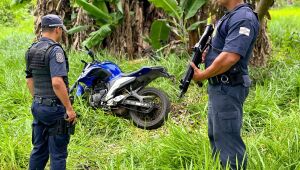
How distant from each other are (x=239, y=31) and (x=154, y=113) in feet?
9.16

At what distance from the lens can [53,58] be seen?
3838 millimetres

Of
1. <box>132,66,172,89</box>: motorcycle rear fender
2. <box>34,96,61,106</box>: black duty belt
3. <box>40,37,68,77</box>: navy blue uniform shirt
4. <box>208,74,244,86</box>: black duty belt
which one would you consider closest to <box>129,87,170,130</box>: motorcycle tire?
<box>132,66,172,89</box>: motorcycle rear fender

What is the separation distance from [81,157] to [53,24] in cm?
176

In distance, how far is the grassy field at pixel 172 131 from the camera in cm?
393

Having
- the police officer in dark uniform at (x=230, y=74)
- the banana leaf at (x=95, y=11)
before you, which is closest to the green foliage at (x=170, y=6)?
the banana leaf at (x=95, y=11)

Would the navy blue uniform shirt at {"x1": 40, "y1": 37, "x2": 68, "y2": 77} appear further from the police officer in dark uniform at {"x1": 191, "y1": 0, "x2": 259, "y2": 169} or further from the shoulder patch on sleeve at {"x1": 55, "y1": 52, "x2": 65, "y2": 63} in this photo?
the police officer in dark uniform at {"x1": 191, "y1": 0, "x2": 259, "y2": 169}

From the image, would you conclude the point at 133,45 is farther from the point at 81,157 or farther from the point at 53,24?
the point at 53,24

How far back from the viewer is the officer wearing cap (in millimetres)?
3873

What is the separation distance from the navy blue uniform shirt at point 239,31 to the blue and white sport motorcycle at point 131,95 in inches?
84.9

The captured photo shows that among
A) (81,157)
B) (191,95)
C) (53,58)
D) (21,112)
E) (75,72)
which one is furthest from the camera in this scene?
(75,72)

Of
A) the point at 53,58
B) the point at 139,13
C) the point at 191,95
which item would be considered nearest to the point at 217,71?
the point at 53,58

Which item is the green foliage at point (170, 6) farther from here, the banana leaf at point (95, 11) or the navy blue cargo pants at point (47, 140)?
the navy blue cargo pants at point (47, 140)

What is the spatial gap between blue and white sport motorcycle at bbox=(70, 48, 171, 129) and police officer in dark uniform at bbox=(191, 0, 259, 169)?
2.08 m

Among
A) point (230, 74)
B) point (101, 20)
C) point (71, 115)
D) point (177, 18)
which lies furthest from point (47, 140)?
point (101, 20)
